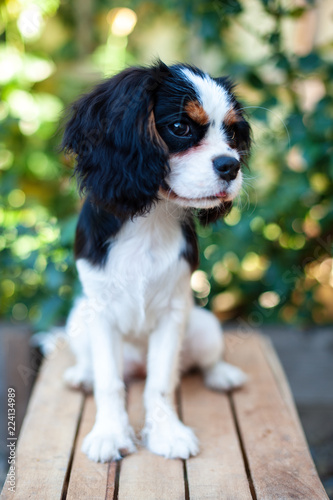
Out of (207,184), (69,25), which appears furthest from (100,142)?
(69,25)

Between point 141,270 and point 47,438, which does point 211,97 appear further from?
point 47,438

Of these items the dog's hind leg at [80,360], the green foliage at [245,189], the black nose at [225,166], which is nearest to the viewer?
the black nose at [225,166]

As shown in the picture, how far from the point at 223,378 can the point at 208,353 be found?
12cm

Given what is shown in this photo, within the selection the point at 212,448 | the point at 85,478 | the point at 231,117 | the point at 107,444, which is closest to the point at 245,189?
the point at 231,117

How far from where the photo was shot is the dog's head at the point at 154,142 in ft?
4.59

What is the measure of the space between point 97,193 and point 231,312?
1.87m

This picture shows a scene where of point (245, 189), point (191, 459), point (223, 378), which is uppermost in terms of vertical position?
point (245, 189)

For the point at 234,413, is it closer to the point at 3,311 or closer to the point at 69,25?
the point at 3,311

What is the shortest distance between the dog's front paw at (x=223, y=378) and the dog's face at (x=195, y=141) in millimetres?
903

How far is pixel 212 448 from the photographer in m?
1.68

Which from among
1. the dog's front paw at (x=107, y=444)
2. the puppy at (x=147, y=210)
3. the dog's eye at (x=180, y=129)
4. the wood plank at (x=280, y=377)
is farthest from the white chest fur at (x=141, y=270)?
the wood plank at (x=280, y=377)

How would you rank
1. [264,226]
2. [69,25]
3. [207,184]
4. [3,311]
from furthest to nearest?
[69,25]
[3,311]
[264,226]
[207,184]

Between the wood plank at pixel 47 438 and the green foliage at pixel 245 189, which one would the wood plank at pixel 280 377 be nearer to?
the green foliage at pixel 245 189

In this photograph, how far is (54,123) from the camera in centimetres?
316
